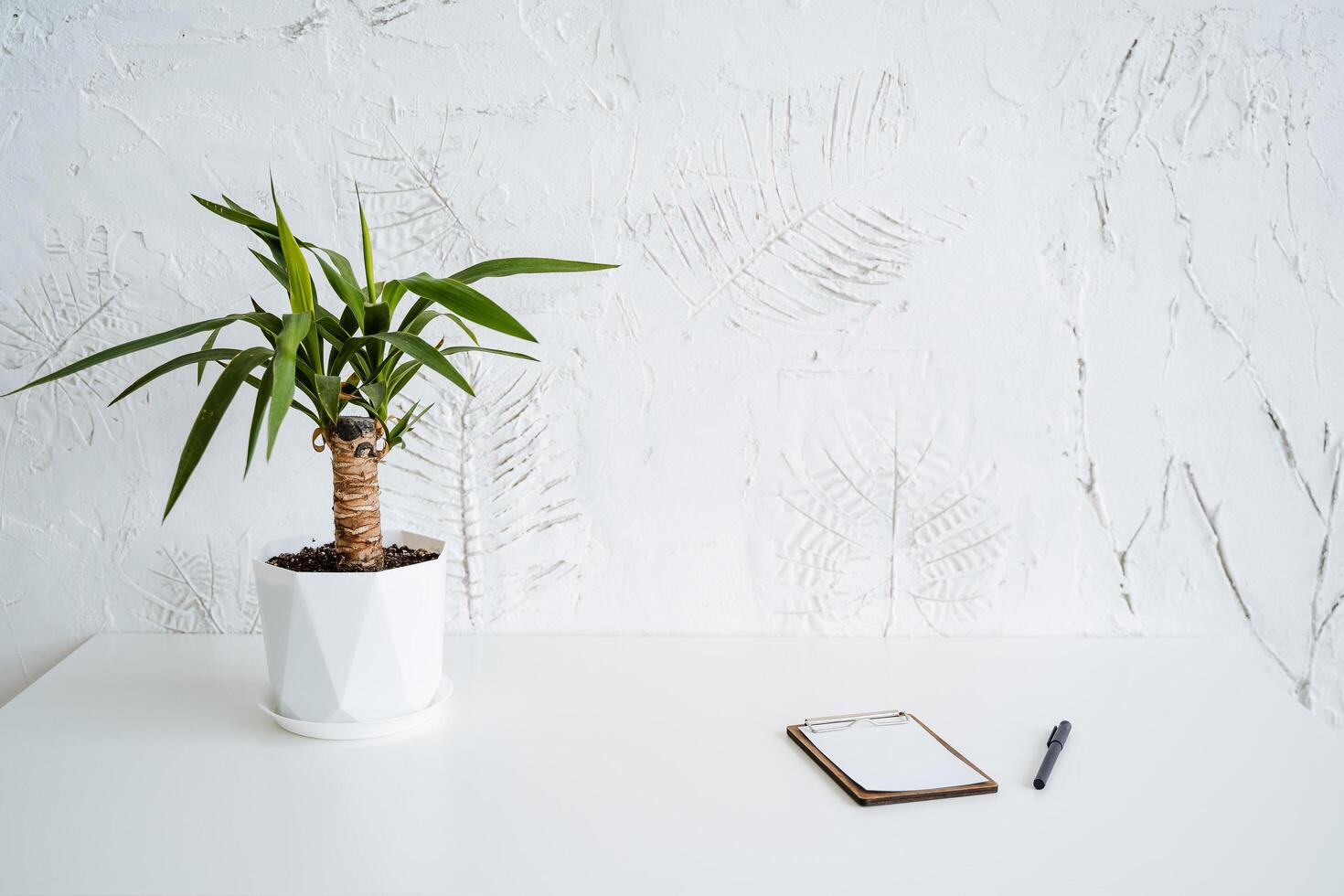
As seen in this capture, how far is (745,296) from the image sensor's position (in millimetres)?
1019

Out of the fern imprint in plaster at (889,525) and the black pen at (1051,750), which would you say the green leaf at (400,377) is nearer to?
the fern imprint in plaster at (889,525)

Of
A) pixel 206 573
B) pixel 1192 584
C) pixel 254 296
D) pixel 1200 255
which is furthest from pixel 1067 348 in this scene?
pixel 206 573

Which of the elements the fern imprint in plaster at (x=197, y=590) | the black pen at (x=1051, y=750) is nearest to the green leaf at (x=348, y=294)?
the fern imprint in plaster at (x=197, y=590)

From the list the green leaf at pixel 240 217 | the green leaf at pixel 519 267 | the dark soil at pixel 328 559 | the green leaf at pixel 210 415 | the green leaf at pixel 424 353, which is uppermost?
the green leaf at pixel 240 217

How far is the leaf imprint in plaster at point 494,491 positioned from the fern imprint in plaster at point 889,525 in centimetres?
26

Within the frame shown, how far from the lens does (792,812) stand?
679mm

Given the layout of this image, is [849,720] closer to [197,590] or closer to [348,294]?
[348,294]

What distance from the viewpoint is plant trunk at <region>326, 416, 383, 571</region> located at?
77 centimetres

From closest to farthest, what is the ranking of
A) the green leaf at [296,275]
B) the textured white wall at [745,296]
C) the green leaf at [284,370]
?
the green leaf at [284,370]
the green leaf at [296,275]
the textured white wall at [745,296]

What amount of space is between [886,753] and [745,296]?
1.65 feet

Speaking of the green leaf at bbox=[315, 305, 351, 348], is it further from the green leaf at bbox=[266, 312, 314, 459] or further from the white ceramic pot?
the white ceramic pot

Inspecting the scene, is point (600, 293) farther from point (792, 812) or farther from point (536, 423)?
point (792, 812)

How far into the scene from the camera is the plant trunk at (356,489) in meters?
0.77

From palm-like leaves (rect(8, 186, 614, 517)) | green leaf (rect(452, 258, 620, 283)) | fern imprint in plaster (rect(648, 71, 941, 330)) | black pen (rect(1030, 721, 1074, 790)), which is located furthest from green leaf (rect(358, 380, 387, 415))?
black pen (rect(1030, 721, 1074, 790))
